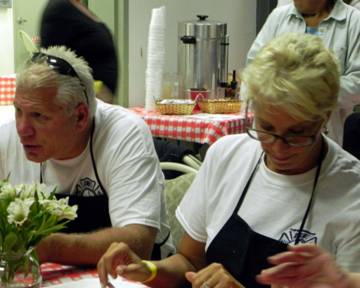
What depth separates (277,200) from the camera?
4.99 ft

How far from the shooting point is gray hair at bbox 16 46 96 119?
1753 millimetres

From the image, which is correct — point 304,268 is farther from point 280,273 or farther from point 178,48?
point 178,48

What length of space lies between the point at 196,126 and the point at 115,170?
199cm

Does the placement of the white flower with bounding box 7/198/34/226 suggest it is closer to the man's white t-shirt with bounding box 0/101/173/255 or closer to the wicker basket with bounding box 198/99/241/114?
the man's white t-shirt with bounding box 0/101/173/255

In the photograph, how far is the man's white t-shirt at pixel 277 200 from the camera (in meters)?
1.42

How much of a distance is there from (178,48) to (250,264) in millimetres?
3477

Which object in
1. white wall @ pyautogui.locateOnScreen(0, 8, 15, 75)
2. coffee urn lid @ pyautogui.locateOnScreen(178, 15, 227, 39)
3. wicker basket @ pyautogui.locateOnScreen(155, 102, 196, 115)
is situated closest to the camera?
wicker basket @ pyautogui.locateOnScreen(155, 102, 196, 115)

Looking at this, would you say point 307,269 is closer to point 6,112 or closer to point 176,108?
point 176,108

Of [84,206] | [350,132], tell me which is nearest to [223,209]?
[84,206]

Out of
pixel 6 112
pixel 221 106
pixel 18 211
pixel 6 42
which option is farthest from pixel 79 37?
pixel 6 42

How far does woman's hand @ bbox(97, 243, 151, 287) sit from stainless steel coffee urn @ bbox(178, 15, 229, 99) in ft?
9.52

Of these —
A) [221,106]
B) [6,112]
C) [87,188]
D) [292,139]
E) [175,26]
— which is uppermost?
[175,26]

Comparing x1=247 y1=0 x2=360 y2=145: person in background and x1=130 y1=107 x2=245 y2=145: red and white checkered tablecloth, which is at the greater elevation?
x1=247 y1=0 x2=360 y2=145: person in background

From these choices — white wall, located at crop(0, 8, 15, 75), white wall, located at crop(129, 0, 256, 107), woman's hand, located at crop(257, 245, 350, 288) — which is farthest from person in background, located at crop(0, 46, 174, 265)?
white wall, located at crop(0, 8, 15, 75)
